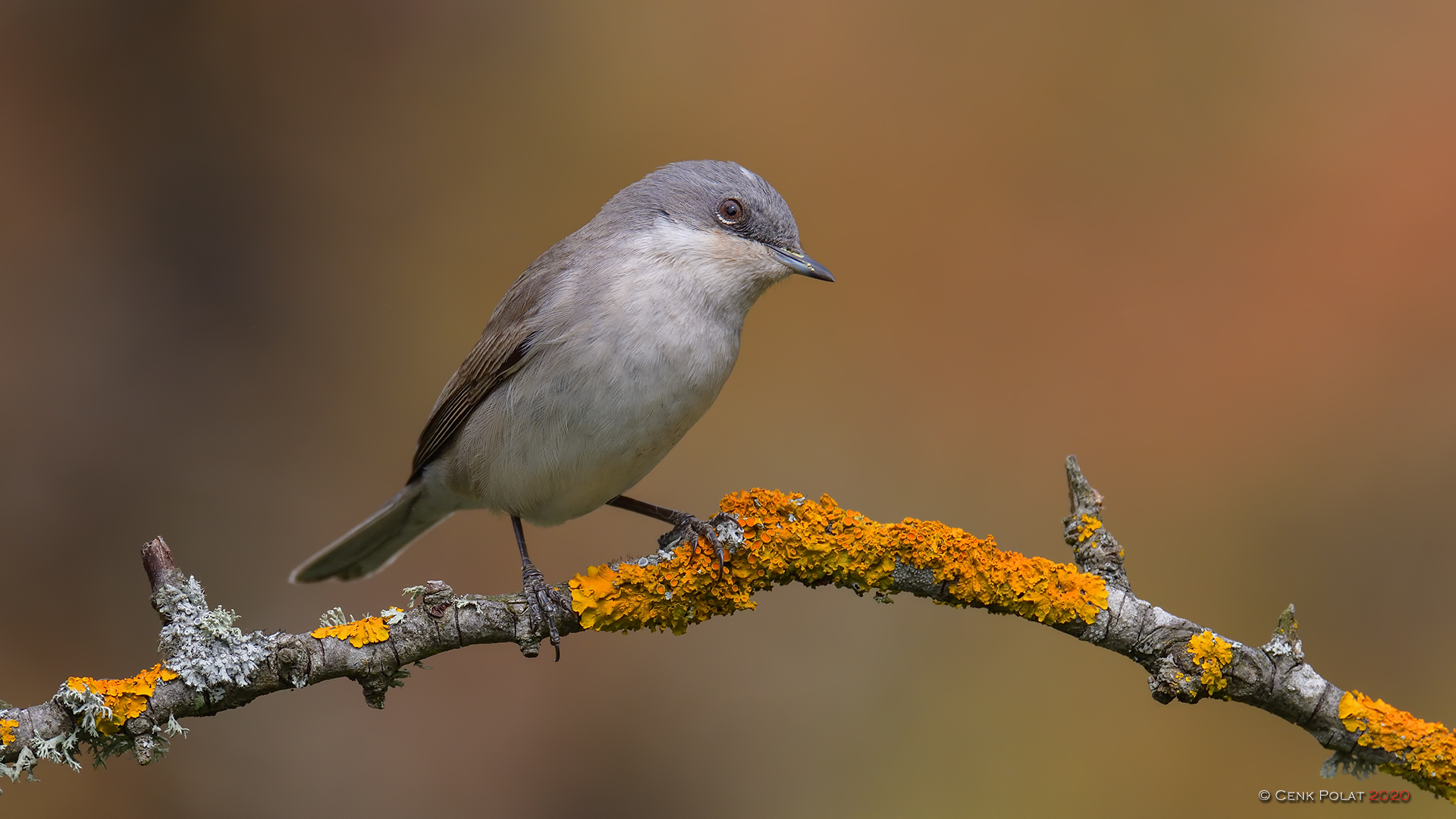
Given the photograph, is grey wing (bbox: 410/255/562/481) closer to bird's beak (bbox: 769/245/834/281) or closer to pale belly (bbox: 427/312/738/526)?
pale belly (bbox: 427/312/738/526)

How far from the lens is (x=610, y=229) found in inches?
123

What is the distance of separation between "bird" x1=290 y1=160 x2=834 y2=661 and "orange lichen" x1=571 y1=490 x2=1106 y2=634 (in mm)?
120

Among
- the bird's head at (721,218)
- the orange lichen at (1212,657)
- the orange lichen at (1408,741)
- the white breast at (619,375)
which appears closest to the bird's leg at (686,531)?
the white breast at (619,375)

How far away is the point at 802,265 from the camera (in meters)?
3.02

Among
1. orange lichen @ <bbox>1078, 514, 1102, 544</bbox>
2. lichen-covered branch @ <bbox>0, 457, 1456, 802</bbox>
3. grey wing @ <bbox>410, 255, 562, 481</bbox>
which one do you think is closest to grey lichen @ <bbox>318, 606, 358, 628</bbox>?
lichen-covered branch @ <bbox>0, 457, 1456, 802</bbox>

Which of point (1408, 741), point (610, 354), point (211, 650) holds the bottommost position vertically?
point (1408, 741)

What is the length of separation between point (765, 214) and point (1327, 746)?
2142 millimetres

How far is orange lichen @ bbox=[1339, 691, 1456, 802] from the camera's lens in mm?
2266

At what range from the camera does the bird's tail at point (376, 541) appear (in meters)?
3.48

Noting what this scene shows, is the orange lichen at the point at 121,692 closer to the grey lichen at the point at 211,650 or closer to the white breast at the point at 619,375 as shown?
the grey lichen at the point at 211,650

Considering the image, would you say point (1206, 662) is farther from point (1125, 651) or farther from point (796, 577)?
point (796, 577)

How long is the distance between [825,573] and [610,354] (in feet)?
2.79

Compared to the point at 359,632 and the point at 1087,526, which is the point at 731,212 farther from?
the point at 359,632

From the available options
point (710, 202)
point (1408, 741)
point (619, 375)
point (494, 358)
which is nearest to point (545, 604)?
point (619, 375)
